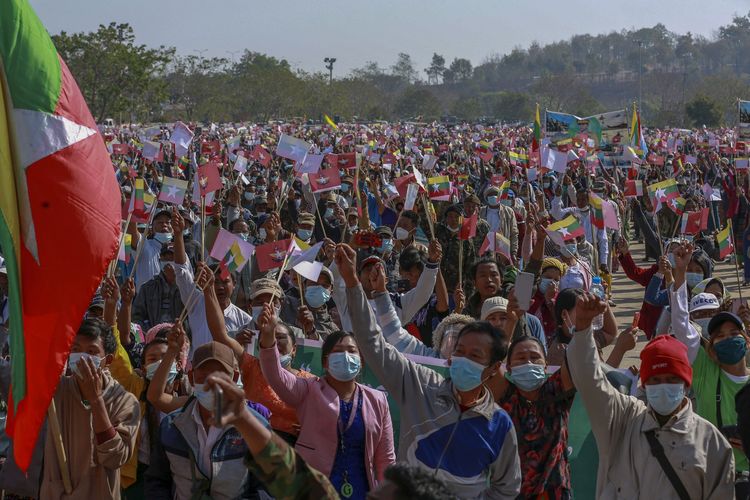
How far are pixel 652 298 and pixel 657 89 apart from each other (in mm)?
120132

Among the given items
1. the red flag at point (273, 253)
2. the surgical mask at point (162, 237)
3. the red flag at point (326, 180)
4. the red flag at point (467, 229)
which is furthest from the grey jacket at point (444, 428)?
the red flag at point (326, 180)

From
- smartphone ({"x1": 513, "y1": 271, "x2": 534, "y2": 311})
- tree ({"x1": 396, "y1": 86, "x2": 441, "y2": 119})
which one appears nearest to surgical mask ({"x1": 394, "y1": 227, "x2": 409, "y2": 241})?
smartphone ({"x1": 513, "y1": 271, "x2": 534, "y2": 311})

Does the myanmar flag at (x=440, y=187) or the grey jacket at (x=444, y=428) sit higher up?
the grey jacket at (x=444, y=428)

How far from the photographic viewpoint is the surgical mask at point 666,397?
391 cm

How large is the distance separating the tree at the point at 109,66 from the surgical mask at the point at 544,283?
127 ft

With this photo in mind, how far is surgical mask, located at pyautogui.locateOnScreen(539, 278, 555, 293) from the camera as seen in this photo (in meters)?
7.34

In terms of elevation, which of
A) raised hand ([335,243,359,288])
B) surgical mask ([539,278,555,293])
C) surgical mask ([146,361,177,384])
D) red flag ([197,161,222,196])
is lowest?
surgical mask ([539,278,555,293])

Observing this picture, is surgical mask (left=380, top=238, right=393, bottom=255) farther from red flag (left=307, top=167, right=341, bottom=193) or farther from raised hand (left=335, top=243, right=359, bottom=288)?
raised hand (left=335, top=243, right=359, bottom=288)

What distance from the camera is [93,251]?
13.0ft

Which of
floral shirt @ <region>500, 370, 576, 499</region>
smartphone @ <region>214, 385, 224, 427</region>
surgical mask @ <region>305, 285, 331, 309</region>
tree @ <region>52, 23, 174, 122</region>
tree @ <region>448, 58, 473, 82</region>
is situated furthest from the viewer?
tree @ <region>448, 58, 473, 82</region>

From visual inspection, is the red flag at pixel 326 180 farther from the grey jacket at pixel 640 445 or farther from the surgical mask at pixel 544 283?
the grey jacket at pixel 640 445

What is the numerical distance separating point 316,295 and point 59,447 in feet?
10.0

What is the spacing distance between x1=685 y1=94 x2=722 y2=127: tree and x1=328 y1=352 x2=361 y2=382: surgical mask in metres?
66.7

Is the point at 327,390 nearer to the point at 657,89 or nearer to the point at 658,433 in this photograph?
the point at 658,433
